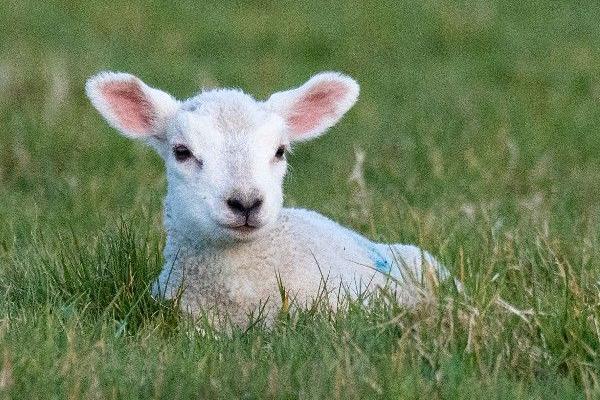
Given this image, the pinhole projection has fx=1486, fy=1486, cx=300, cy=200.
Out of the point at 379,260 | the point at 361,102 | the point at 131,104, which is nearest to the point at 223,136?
the point at 131,104

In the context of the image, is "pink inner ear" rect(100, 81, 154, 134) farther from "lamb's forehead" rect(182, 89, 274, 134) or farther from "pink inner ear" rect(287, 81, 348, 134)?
"pink inner ear" rect(287, 81, 348, 134)

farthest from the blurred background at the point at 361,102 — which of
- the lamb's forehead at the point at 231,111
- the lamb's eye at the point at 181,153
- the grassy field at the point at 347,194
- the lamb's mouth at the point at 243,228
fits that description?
the lamb's mouth at the point at 243,228

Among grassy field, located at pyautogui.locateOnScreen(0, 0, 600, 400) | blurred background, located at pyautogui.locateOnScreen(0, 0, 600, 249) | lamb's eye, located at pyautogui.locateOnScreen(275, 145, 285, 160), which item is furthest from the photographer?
blurred background, located at pyautogui.locateOnScreen(0, 0, 600, 249)

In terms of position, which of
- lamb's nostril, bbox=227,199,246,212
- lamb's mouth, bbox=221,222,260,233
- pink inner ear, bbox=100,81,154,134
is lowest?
lamb's mouth, bbox=221,222,260,233

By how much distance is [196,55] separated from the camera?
504 inches

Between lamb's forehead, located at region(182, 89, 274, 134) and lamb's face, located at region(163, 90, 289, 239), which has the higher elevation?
lamb's forehead, located at region(182, 89, 274, 134)

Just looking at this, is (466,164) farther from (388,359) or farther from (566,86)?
(388,359)

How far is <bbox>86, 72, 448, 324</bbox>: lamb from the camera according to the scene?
5.18 m

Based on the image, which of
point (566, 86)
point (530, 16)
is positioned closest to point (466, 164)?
point (566, 86)

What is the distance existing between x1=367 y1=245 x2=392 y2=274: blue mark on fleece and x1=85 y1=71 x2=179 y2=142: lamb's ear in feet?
3.19

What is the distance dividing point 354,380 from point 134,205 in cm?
334

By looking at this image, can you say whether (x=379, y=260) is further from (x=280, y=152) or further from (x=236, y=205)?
(x=236, y=205)

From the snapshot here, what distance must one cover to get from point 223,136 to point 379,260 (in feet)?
3.30

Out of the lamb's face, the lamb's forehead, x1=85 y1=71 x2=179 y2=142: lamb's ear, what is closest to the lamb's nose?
the lamb's face
